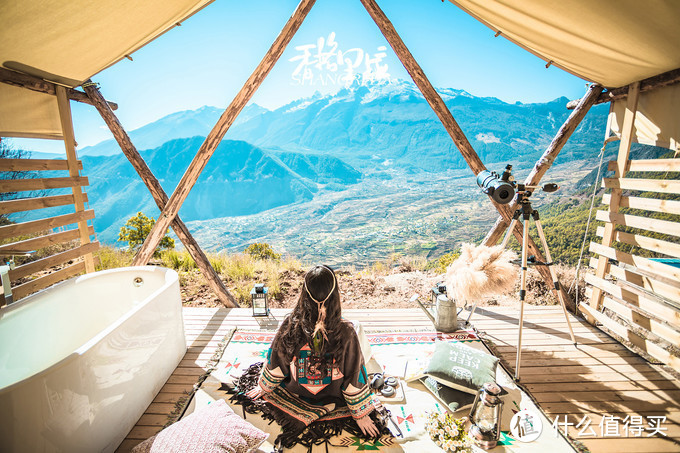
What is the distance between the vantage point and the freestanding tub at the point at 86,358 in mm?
1345

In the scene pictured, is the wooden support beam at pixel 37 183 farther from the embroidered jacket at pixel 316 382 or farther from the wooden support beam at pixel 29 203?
the embroidered jacket at pixel 316 382

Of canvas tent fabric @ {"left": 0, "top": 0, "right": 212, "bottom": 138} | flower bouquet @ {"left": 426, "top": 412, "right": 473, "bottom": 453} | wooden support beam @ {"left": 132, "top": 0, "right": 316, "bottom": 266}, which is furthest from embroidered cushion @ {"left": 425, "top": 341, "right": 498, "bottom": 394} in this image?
canvas tent fabric @ {"left": 0, "top": 0, "right": 212, "bottom": 138}

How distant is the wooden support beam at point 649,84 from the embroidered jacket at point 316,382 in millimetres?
3014

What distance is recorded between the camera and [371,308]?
3.54 metres

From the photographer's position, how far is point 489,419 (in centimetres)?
168

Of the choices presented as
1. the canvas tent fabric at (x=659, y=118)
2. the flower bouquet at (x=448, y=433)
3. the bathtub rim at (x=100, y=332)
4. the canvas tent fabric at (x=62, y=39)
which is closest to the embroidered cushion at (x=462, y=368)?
the flower bouquet at (x=448, y=433)

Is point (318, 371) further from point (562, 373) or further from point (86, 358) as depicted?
point (562, 373)

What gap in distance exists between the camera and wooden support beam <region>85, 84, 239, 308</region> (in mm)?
3111

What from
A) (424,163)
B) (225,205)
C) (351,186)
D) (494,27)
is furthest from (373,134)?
(494,27)

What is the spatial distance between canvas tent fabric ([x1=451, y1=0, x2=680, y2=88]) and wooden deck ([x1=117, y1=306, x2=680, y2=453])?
2.37 metres

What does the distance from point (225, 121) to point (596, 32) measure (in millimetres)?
3189

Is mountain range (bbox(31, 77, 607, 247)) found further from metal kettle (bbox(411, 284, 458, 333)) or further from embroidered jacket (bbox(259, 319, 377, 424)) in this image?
embroidered jacket (bbox(259, 319, 377, 424))

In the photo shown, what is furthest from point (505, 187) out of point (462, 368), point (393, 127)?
point (393, 127)

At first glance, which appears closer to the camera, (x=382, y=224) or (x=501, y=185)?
(x=501, y=185)
